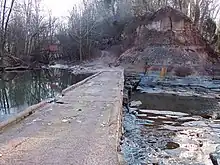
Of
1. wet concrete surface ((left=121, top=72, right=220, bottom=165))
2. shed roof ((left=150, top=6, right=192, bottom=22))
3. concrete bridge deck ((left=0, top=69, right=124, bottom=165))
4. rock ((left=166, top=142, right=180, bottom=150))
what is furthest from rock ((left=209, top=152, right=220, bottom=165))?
shed roof ((left=150, top=6, right=192, bottom=22))

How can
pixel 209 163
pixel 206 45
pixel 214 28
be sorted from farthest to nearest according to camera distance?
pixel 214 28 < pixel 206 45 < pixel 209 163

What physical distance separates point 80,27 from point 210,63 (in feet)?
69.1

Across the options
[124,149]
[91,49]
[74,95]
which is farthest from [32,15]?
[124,149]

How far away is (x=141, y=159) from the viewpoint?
25.9 feet

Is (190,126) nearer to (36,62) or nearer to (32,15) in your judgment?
(36,62)

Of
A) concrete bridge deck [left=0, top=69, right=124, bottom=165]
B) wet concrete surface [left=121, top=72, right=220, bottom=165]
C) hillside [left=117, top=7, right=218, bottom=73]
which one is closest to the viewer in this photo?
concrete bridge deck [left=0, top=69, right=124, bottom=165]

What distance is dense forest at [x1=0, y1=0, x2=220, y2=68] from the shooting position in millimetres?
42156

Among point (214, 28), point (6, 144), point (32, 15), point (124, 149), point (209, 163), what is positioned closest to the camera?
point (6, 144)

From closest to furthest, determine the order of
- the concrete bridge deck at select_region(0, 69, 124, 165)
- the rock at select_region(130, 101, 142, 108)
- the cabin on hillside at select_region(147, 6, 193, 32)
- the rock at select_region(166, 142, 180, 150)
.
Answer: the concrete bridge deck at select_region(0, 69, 124, 165), the rock at select_region(166, 142, 180, 150), the rock at select_region(130, 101, 142, 108), the cabin on hillside at select_region(147, 6, 193, 32)

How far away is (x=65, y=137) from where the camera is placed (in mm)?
7125

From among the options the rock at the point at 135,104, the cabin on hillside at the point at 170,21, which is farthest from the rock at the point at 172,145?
the cabin on hillside at the point at 170,21

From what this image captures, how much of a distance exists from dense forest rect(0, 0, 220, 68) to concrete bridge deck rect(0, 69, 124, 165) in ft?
96.8

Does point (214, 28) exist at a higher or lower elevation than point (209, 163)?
higher

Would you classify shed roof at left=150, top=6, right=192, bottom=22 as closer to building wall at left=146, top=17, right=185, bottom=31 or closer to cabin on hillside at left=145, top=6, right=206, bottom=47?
cabin on hillside at left=145, top=6, right=206, bottom=47
